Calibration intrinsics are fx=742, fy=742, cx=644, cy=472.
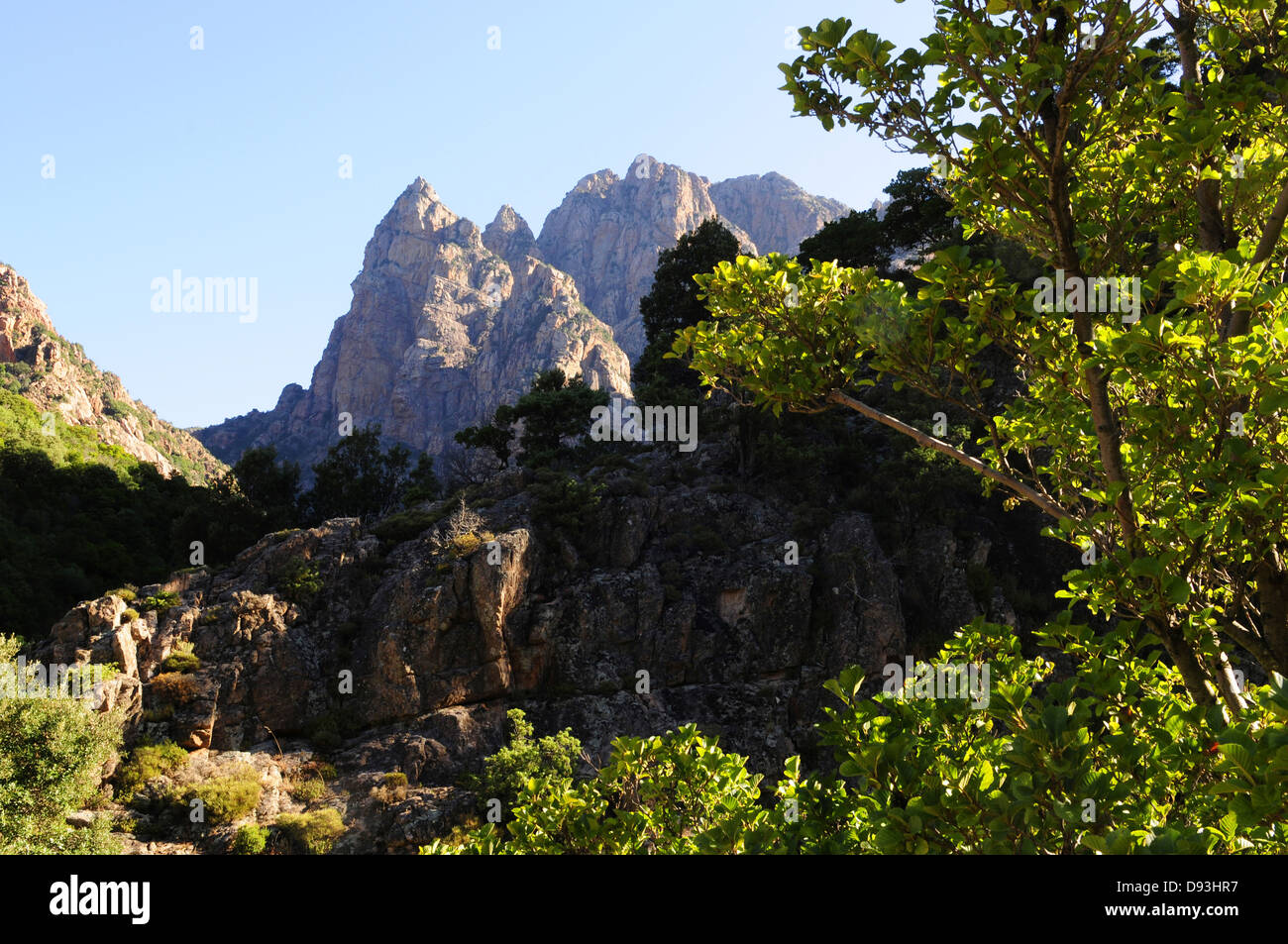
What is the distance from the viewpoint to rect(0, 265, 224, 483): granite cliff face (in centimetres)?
6328

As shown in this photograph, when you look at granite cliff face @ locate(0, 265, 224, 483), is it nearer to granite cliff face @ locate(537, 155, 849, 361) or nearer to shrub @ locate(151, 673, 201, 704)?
shrub @ locate(151, 673, 201, 704)

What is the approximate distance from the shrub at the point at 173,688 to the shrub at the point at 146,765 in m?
1.17

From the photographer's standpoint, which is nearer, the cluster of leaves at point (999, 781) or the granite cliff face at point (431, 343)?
the cluster of leaves at point (999, 781)

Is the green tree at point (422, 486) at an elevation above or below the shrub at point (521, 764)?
above

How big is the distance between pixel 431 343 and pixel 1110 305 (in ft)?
440

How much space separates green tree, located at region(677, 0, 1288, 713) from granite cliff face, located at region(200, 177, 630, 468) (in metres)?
105

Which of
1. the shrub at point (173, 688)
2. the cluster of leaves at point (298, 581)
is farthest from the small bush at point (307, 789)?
the cluster of leaves at point (298, 581)

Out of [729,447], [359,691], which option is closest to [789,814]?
[359,691]

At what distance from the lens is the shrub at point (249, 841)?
15773 mm

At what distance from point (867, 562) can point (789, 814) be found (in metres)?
21.1

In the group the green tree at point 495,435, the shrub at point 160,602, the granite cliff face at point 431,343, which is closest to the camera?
the shrub at point 160,602

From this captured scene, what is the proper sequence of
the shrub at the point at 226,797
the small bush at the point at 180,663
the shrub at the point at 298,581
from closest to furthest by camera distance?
the shrub at the point at 226,797, the small bush at the point at 180,663, the shrub at the point at 298,581

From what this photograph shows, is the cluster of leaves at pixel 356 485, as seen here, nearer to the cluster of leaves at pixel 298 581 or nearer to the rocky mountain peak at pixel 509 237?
the cluster of leaves at pixel 298 581

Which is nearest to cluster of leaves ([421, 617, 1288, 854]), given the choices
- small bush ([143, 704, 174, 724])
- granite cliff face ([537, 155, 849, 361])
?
small bush ([143, 704, 174, 724])
